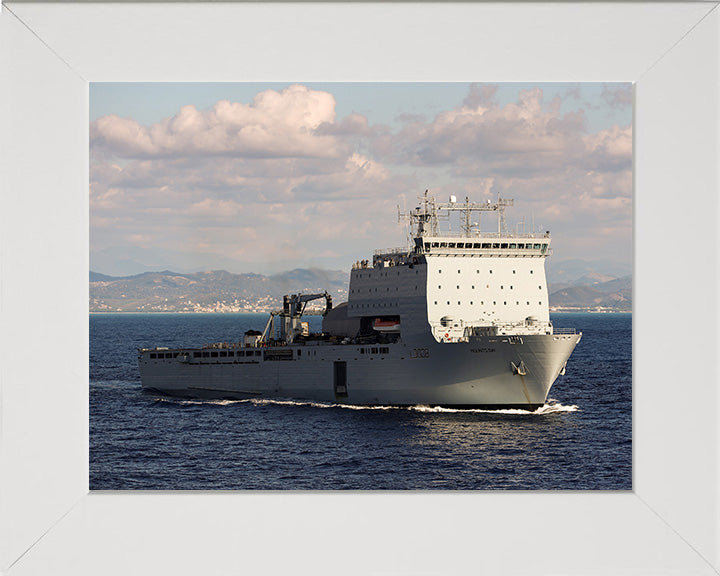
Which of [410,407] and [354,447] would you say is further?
[410,407]

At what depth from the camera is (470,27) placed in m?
7.91

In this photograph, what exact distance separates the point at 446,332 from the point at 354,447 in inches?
215

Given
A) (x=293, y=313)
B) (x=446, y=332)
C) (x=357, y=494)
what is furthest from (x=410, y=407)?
(x=357, y=494)

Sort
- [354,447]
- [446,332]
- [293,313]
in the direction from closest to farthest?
[354,447], [446,332], [293,313]

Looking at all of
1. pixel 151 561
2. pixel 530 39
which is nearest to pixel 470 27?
pixel 530 39

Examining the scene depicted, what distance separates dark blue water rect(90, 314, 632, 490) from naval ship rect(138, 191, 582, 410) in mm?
665

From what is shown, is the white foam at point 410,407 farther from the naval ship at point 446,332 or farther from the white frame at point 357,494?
the white frame at point 357,494

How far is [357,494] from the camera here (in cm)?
938

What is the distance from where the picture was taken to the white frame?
25.5ft

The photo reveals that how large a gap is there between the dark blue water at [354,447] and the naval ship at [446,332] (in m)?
0.67

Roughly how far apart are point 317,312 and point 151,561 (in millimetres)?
28300

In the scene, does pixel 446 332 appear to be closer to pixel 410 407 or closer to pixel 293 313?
pixel 410 407
